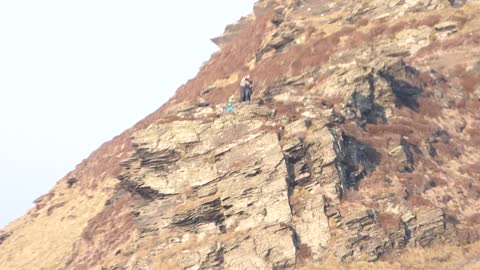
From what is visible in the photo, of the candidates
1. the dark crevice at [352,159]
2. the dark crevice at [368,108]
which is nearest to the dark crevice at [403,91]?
the dark crevice at [368,108]

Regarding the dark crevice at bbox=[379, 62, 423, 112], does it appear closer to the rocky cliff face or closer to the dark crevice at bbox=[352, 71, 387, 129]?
the rocky cliff face

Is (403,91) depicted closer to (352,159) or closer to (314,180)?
(352,159)

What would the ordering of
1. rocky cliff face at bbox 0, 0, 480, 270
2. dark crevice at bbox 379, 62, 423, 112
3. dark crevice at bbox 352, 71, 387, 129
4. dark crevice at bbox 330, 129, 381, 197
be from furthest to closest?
1. dark crevice at bbox 379, 62, 423, 112
2. dark crevice at bbox 352, 71, 387, 129
3. dark crevice at bbox 330, 129, 381, 197
4. rocky cliff face at bbox 0, 0, 480, 270

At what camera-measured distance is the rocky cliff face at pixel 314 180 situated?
2988 centimetres

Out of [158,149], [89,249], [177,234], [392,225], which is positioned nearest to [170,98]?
[89,249]

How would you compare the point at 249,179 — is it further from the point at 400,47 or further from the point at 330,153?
the point at 400,47

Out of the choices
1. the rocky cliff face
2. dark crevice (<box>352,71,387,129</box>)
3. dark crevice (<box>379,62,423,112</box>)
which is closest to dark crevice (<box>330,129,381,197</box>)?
the rocky cliff face

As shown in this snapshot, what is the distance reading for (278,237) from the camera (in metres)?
30.0

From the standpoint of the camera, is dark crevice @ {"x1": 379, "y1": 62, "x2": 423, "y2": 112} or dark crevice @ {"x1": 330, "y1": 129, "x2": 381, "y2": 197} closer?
dark crevice @ {"x1": 330, "y1": 129, "x2": 381, "y2": 197}

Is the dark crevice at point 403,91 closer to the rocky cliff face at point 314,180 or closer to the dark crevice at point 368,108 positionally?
the rocky cliff face at point 314,180

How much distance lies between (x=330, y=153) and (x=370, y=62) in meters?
15.7

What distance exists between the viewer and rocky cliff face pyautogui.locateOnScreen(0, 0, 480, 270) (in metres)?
29.9

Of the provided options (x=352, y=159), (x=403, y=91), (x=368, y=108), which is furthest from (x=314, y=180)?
(x=403, y=91)

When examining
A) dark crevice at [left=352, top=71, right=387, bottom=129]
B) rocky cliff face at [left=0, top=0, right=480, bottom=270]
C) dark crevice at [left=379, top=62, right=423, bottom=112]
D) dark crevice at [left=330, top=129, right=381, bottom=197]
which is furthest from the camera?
dark crevice at [left=379, top=62, right=423, bottom=112]
